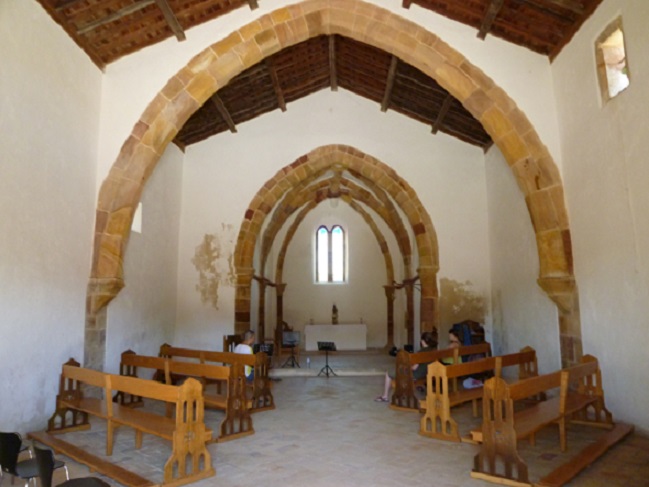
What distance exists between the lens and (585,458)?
3945 mm

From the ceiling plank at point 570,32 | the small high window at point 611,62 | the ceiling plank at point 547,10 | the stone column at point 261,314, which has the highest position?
the ceiling plank at point 547,10

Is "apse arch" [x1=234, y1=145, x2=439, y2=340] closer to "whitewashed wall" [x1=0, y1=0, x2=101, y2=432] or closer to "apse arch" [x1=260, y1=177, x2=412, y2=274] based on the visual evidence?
"apse arch" [x1=260, y1=177, x2=412, y2=274]

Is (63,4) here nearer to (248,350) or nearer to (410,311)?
(248,350)

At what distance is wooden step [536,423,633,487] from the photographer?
3555 millimetres

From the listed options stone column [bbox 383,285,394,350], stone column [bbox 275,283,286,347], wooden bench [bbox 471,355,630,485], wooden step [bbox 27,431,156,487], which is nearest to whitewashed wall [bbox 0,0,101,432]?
wooden step [bbox 27,431,156,487]

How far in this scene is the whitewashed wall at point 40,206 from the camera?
4.57 meters

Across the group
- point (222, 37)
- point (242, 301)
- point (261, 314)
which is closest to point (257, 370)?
point (242, 301)

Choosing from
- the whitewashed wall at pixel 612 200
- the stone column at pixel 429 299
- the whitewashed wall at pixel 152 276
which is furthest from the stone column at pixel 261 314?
the whitewashed wall at pixel 612 200

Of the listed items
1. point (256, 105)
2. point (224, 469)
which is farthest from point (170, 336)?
point (224, 469)

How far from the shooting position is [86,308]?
6.01 m

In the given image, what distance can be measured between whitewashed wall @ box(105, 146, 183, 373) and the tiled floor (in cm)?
180

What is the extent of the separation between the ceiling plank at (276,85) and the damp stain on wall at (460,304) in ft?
15.8

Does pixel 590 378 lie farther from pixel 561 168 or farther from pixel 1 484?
pixel 1 484

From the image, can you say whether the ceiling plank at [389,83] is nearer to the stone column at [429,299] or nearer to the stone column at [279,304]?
the stone column at [429,299]
